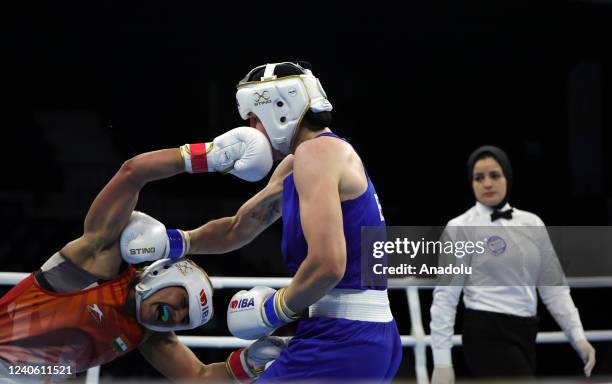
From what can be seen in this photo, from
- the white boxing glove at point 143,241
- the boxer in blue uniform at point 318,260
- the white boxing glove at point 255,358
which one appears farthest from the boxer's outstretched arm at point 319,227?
the white boxing glove at point 143,241

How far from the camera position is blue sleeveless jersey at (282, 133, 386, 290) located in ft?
6.32

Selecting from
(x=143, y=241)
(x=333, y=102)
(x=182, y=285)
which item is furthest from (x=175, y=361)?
(x=333, y=102)

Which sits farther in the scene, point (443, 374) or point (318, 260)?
point (443, 374)

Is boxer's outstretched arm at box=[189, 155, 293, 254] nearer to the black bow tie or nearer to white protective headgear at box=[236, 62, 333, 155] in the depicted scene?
white protective headgear at box=[236, 62, 333, 155]

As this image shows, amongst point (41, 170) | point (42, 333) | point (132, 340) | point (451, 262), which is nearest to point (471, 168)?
point (451, 262)

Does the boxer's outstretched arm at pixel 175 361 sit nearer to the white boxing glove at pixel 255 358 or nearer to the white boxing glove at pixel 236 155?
the white boxing glove at pixel 255 358

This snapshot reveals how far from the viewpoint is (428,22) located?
173 inches

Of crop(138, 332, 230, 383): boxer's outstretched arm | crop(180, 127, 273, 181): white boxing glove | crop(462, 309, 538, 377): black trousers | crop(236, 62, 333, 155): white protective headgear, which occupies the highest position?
crop(236, 62, 333, 155): white protective headgear

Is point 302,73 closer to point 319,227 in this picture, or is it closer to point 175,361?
point 319,227

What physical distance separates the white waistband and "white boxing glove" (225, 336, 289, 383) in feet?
0.78

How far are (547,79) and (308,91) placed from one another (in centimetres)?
325

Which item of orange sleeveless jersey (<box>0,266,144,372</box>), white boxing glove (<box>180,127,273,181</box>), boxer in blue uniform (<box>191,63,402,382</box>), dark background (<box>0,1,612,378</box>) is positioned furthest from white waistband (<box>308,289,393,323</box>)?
dark background (<box>0,1,612,378</box>)

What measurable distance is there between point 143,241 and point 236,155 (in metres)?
0.43

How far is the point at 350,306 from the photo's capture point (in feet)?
6.33
